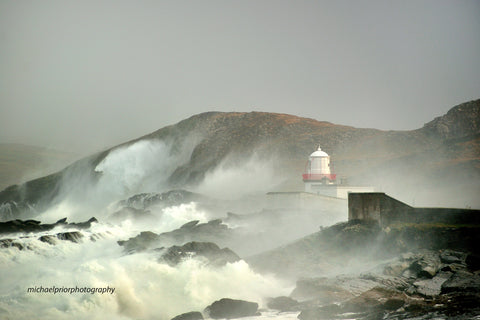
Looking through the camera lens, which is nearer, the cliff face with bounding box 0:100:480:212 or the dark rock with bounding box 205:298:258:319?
the dark rock with bounding box 205:298:258:319

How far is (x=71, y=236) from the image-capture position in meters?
28.8

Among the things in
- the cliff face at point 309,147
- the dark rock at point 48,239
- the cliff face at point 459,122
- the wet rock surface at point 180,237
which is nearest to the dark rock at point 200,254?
the wet rock surface at point 180,237

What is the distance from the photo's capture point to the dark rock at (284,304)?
18.9m

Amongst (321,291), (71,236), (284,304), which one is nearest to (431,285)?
(321,291)

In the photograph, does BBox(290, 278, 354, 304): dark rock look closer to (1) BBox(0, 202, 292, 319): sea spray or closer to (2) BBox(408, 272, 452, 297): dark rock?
(1) BBox(0, 202, 292, 319): sea spray

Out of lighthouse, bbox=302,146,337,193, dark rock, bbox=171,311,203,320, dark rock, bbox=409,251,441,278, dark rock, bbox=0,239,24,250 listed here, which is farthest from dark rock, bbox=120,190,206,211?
dark rock, bbox=171,311,203,320

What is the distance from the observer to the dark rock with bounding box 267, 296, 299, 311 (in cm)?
1892

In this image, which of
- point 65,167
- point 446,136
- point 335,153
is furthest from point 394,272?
point 65,167

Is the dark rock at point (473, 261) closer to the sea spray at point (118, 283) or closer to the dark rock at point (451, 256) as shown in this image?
the dark rock at point (451, 256)

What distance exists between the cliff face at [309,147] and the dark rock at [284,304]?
2567cm

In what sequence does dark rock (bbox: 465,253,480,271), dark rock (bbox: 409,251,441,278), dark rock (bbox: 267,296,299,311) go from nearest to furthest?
dark rock (bbox: 267,296,299,311), dark rock (bbox: 409,251,441,278), dark rock (bbox: 465,253,480,271)

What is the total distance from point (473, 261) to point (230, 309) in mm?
8671

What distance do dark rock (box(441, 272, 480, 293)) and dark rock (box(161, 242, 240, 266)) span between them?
28.7ft

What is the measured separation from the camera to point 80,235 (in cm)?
2973
